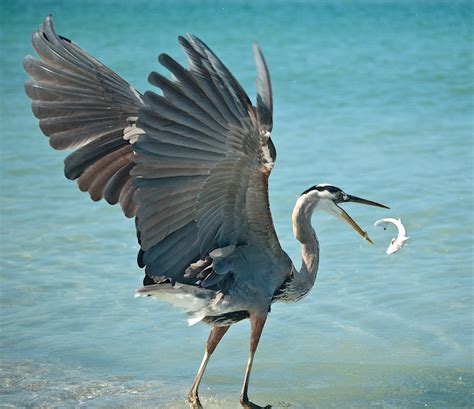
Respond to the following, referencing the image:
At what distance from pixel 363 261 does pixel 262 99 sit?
12.3 feet

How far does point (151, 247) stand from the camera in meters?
5.26

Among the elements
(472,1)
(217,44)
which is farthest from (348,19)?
(217,44)

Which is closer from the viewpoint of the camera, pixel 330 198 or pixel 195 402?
pixel 195 402

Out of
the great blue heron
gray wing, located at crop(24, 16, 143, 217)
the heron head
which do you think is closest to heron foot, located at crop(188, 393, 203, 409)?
the great blue heron

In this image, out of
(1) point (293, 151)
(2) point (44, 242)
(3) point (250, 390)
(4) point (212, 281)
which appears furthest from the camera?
(1) point (293, 151)

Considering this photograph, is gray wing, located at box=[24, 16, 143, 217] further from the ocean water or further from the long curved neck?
the ocean water

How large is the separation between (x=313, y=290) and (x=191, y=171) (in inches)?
106

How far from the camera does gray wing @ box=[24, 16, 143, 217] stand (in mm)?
6016

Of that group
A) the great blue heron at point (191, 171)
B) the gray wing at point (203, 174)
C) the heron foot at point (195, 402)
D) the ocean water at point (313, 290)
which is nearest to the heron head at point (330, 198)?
the great blue heron at point (191, 171)

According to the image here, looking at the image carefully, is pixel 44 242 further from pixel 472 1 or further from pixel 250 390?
pixel 472 1

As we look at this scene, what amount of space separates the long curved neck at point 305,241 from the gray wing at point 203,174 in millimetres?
287

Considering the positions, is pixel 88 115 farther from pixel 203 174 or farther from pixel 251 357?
pixel 251 357

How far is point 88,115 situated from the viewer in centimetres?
606

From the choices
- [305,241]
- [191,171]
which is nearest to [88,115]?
[191,171]
